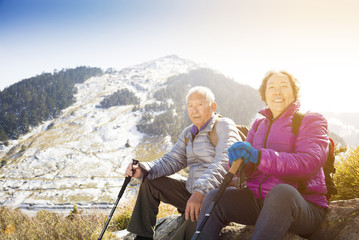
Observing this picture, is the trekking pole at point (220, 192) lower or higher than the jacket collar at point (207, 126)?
lower

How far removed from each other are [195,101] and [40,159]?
15392 centimetres

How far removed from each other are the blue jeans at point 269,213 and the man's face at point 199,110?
1.70 m

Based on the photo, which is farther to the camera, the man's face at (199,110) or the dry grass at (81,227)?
the dry grass at (81,227)

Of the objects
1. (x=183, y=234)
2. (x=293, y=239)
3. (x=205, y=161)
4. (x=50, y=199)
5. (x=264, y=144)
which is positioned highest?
(x=264, y=144)

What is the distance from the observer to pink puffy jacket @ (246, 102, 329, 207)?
93.9 inches

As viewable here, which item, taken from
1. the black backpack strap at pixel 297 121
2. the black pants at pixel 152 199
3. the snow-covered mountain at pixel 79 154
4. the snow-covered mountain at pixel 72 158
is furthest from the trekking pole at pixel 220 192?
the snow-covered mountain at pixel 72 158

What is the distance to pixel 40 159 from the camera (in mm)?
131500

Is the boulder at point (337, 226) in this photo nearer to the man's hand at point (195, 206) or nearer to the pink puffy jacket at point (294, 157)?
the pink puffy jacket at point (294, 157)

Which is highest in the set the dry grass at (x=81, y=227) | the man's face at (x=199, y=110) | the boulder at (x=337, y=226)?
the man's face at (x=199, y=110)

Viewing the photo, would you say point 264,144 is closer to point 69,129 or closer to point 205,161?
point 205,161

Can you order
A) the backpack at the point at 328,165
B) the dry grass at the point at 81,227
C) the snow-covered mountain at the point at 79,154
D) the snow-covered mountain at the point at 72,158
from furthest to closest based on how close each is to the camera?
the snow-covered mountain at the point at 72,158, the snow-covered mountain at the point at 79,154, the dry grass at the point at 81,227, the backpack at the point at 328,165

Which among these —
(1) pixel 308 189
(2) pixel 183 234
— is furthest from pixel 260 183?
(2) pixel 183 234

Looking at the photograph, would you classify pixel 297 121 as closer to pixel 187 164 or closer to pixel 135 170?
pixel 187 164

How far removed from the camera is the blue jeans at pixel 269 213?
2148 mm
